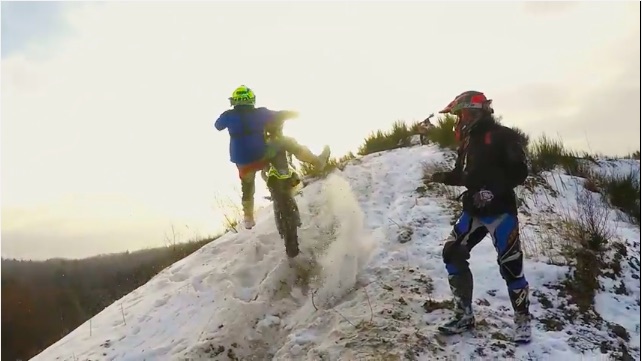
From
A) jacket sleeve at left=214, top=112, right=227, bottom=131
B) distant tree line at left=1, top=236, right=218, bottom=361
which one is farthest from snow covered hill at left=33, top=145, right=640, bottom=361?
distant tree line at left=1, top=236, right=218, bottom=361

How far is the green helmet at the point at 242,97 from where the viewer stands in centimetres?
670

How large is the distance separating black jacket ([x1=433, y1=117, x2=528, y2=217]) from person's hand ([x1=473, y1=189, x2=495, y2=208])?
0.03 metres

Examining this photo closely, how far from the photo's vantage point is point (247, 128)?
6688 millimetres

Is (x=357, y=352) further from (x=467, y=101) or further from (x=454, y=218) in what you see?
(x=454, y=218)

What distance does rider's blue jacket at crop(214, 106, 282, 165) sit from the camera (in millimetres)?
6688

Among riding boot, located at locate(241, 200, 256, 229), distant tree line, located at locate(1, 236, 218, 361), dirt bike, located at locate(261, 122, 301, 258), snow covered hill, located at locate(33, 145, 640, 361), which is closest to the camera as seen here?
snow covered hill, located at locate(33, 145, 640, 361)

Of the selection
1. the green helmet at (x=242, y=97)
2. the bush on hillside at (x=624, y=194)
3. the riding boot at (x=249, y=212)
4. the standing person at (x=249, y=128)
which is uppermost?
the green helmet at (x=242, y=97)

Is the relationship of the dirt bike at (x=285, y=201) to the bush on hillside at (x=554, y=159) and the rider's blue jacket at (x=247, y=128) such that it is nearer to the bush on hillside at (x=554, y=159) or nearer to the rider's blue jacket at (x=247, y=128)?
the rider's blue jacket at (x=247, y=128)

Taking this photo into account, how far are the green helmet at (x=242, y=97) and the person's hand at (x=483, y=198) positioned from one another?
3088mm

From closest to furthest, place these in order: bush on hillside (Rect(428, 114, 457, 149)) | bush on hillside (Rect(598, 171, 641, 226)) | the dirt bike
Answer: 1. the dirt bike
2. bush on hillside (Rect(598, 171, 641, 226))
3. bush on hillside (Rect(428, 114, 457, 149))

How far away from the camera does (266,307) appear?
5.97m

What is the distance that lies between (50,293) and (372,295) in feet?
80.6

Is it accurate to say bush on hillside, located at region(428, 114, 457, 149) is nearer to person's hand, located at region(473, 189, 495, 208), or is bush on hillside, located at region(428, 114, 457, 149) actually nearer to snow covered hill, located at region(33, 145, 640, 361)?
snow covered hill, located at region(33, 145, 640, 361)

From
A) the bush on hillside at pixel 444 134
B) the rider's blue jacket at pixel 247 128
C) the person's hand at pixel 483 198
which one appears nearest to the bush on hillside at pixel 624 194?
the bush on hillside at pixel 444 134
